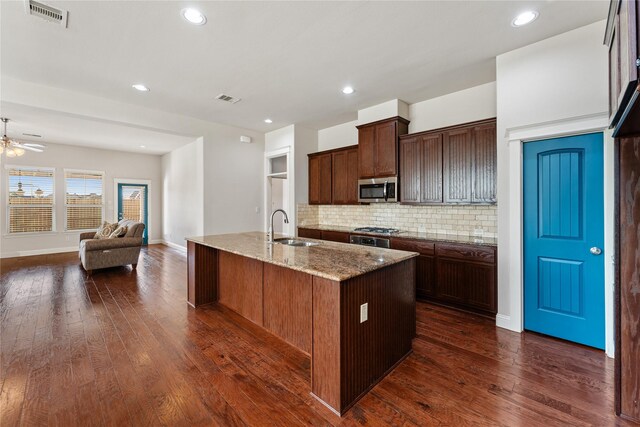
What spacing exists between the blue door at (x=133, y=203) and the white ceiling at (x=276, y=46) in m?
5.18

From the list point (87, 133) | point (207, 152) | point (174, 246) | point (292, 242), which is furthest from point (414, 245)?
point (87, 133)

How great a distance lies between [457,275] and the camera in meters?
3.29

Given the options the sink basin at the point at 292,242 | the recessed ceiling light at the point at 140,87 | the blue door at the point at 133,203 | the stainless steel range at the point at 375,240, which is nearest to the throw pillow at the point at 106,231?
the blue door at the point at 133,203

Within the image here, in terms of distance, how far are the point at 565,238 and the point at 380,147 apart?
2.59 meters

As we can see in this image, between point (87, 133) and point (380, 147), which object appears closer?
point (380, 147)

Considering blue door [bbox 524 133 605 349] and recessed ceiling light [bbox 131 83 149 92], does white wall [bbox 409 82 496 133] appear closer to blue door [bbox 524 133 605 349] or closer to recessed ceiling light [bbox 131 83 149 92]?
blue door [bbox 524 133 605 349]

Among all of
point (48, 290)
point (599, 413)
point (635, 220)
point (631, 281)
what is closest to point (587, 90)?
point (635, 220)

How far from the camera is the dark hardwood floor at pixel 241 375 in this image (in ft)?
5.58

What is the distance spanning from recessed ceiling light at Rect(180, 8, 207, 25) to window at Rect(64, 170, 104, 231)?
24.9ft

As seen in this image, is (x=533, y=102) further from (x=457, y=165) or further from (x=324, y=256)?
(x=324, y=256)

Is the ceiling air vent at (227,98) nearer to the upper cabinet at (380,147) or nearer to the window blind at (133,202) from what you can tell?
the upper cabinet at (380,147)

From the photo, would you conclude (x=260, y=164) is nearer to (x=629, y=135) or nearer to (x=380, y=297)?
(x=380, y=297)

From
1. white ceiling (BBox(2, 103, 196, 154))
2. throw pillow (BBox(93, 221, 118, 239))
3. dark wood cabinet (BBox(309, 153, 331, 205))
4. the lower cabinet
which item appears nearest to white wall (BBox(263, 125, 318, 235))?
dark wood cabinet (BBox(309, 153, 331, 205))

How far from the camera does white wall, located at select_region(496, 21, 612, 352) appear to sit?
240 centimetres
